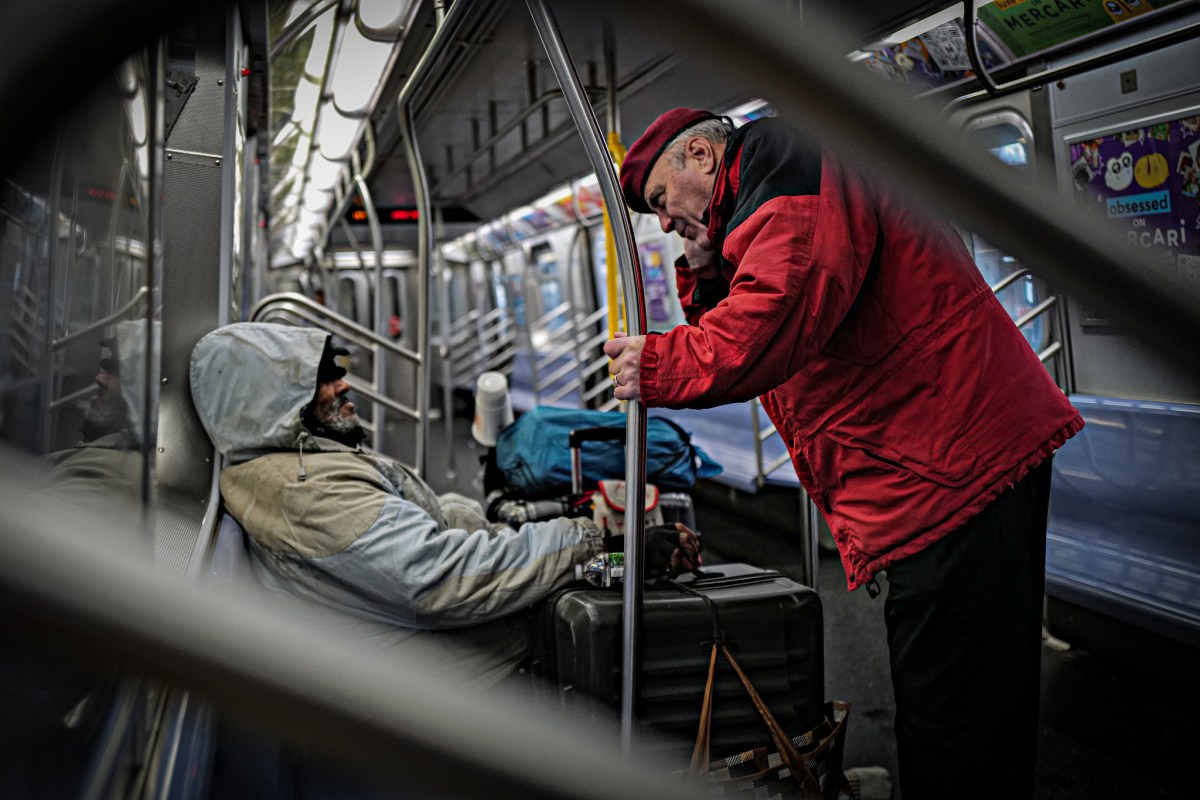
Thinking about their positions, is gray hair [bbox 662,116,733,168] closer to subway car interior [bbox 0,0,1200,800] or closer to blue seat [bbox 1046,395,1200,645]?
subway car interior [bbox 0,0,1200,800]

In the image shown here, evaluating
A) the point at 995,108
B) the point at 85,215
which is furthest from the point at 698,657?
the point at 995,108

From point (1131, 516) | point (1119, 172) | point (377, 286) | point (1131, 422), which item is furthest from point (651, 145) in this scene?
point (377, 286)

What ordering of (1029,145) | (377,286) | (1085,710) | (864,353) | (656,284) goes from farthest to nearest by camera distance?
(656,284) < (377,286) < (1029,145) < (1085,710) < (864,353)

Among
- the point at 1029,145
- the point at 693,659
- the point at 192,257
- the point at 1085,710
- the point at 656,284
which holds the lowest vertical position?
the point at 1085,710

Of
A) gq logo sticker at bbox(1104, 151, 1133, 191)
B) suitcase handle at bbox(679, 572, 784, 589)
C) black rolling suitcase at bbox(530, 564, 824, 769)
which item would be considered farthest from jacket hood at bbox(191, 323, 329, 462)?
gq logo sticker at bbox(1104, 151, 1133, 191)

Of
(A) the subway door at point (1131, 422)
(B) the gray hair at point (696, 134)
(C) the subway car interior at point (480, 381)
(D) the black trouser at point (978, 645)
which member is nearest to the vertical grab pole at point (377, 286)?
(C) the subway car interior at point (480, 381)

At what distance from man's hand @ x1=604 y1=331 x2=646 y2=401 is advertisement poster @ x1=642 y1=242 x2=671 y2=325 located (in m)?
6.96

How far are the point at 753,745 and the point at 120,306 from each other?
1.52 metres

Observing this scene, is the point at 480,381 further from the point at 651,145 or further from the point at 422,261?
the point at 651,145

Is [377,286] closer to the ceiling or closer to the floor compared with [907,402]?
closer to the ceiling

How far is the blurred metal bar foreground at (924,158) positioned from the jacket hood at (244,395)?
77.6 inches

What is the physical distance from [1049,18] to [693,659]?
2.90 meters

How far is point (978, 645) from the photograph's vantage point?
166 cm

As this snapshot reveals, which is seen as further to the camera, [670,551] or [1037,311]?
[1037,311]
